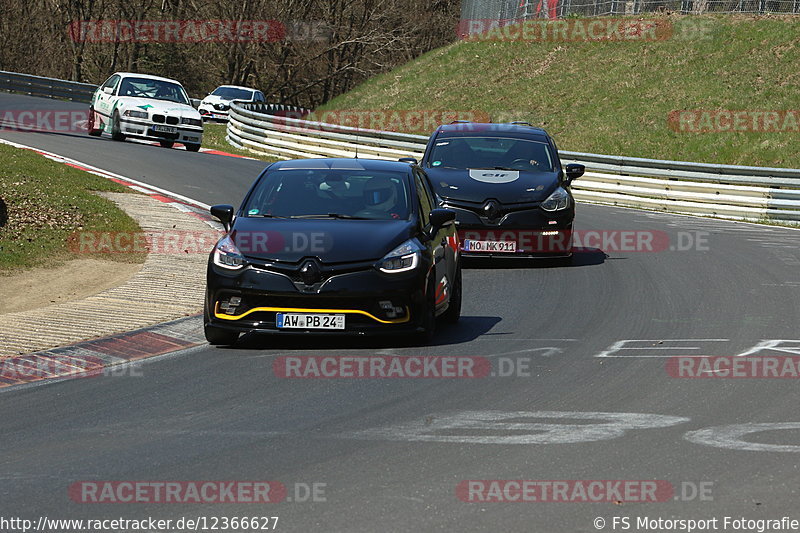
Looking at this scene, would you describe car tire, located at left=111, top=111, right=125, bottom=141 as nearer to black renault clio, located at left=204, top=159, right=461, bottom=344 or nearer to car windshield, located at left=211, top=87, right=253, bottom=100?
car windshield, located at left=211, top=87, right=253, bottom=100

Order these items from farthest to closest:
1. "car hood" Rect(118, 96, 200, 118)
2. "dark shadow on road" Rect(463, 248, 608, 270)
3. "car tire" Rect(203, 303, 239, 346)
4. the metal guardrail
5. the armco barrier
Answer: the metal guardrail → "car hood" Rect(118, 96, 200, 118) → the armco barrier → "dark shadow on road" Rect(463, 248, 608, 270) → "car tire" Rect(203, 303, 239, 346)

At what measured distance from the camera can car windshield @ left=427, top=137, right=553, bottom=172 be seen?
16672 millimetres

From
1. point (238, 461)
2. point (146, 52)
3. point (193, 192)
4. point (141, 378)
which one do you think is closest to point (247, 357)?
point (141, 378)

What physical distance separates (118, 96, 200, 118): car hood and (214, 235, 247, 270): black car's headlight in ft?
69.6

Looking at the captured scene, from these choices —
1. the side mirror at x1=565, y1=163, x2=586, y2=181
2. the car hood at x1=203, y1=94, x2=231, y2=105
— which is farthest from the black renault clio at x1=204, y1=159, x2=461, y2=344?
the car hood at x1=203, y1=94, x2=231, y2=105

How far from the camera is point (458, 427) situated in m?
7.68

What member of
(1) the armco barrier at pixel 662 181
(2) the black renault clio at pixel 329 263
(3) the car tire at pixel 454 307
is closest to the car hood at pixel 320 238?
(2) the black renault clio at pixel 329 263

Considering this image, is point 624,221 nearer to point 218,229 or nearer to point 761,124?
point 218,229

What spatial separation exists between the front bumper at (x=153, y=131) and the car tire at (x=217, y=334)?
69.5ft

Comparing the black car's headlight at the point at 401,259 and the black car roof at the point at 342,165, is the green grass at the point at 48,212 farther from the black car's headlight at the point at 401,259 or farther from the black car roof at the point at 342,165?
the black car's headlight at the point at 401,259

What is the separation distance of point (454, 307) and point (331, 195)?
1.60m

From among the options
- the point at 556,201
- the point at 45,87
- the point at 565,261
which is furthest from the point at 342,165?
the point at 45,87

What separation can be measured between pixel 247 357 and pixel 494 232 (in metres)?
6.09

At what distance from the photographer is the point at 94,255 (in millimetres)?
15953
